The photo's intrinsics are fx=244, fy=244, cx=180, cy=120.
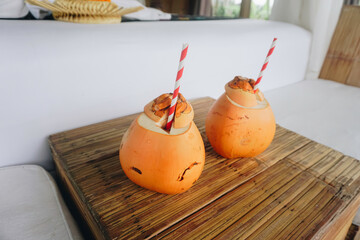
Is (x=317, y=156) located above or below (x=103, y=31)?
below

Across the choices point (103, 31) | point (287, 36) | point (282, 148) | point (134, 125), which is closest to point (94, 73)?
point (103, 31)

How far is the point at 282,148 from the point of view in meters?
0.77

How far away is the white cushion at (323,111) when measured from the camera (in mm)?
1007

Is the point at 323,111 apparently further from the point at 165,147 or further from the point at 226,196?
the point at 165,147

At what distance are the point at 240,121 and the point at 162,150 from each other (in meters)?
0.23

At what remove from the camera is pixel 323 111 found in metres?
1.24

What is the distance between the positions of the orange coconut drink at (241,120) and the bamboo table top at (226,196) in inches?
2.4

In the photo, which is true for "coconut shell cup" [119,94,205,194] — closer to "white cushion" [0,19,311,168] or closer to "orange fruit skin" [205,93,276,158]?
"orange fruit skin" [205,93,276,158]

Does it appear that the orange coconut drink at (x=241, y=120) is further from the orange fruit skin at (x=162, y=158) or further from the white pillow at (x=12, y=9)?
the white pillow at (x=12, y=9)

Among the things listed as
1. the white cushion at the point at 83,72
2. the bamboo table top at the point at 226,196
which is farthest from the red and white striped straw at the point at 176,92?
the white cushion at the point at 83,72

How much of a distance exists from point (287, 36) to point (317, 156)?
3.50 feet

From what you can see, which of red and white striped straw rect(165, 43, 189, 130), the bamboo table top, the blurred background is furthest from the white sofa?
the blurred background

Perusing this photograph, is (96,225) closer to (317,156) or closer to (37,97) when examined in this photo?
(37,97)

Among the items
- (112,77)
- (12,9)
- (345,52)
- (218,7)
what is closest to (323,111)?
(345,52)
